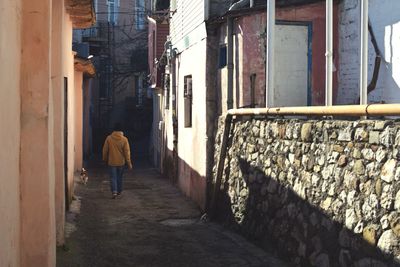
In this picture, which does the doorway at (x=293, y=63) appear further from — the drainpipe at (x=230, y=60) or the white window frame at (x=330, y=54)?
the white window frame at (x=330, y=54)

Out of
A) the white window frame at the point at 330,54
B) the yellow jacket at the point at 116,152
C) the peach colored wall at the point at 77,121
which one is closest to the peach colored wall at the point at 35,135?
the white window frame at the point at 330,54

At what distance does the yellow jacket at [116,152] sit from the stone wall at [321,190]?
4181mm

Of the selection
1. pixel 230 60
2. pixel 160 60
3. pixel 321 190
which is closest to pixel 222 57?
pixel 230 60

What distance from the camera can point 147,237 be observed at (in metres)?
8.82

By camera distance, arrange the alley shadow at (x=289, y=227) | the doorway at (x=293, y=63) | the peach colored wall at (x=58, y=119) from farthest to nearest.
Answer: the doorway at (x=293, y=63)
the peach colored wall at (x=58, y=119)
the alley shadow at (x=289, y=227)

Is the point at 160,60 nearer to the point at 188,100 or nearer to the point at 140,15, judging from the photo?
the point at 188,100

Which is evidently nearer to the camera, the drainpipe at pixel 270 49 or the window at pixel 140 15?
the drainpipe at pixel 270 49

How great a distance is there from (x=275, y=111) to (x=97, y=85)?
23.0 metres

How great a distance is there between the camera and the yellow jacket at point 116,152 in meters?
12.9

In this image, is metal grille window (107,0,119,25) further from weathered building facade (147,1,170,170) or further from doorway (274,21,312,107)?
doorway (274,21,312,107)

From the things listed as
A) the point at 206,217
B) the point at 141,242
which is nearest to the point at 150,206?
the point at 206,217

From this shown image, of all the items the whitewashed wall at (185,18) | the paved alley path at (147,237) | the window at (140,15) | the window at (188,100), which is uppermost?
the window at (140,15)

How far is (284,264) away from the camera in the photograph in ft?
23.0

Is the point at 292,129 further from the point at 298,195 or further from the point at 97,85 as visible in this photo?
the point at 97,85
